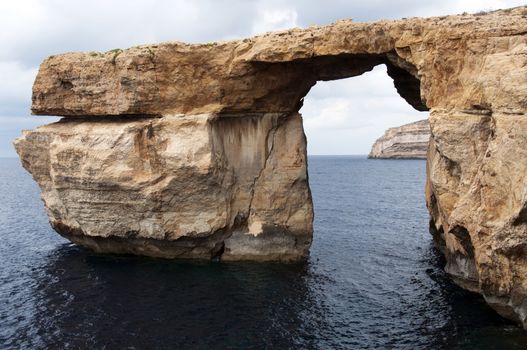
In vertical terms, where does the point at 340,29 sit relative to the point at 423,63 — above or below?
above

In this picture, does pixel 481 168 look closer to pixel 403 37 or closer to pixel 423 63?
pixel 423 63

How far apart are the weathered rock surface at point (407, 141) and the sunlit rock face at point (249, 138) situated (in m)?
101

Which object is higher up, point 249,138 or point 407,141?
point 407,141

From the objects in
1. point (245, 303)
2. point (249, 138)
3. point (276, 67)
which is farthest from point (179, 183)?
point (276, 67)

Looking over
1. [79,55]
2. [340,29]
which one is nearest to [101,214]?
[79,55]

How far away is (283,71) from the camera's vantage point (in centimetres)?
2455

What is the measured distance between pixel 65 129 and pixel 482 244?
73.6 feet

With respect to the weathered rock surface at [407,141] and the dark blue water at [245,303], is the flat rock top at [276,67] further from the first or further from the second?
the weathered rock surface at [407,141]

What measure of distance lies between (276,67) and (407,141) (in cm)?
12377

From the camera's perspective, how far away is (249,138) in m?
26.8

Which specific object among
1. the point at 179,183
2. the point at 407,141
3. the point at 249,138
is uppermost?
the point at 407,141

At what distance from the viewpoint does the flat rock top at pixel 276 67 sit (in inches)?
732

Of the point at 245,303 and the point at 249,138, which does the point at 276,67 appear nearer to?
the point at 249,138

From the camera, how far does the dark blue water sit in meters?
17.4
